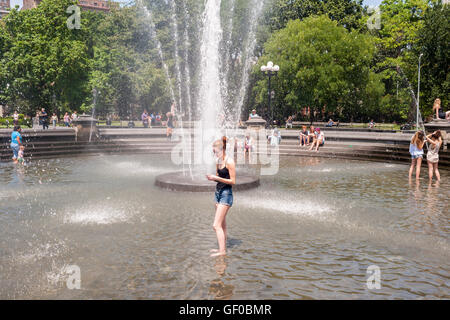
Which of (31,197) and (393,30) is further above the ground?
(393,30)

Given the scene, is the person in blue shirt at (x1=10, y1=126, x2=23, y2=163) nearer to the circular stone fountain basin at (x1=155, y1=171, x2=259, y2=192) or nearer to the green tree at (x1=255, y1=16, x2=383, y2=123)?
the circular stone fountain basin at (x1=155, y1=171, x2=259, y2=192)

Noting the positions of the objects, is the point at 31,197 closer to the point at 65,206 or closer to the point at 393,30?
the point at 65,206

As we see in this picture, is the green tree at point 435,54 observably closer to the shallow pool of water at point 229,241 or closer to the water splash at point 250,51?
the water splash at point 250,51

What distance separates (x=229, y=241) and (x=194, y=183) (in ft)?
17.0

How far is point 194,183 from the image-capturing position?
41.2 feet

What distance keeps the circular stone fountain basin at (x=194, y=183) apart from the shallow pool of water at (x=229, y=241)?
1.27ft

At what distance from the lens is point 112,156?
22906mm

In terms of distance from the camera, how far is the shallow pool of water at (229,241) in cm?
552

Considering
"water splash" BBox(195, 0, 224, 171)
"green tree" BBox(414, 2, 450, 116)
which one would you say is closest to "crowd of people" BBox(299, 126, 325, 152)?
"water splash" BBox(195, 0, 224, 171)

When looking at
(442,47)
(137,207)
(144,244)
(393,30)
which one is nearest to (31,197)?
(137,207)

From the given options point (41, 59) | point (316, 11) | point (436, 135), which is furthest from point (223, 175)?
point (316, 11)

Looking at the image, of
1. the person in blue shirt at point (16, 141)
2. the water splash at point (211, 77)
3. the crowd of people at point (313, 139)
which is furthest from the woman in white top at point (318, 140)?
the person in blue shirt at point (16, 141)

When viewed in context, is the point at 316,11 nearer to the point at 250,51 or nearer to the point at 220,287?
the point at 250,51
